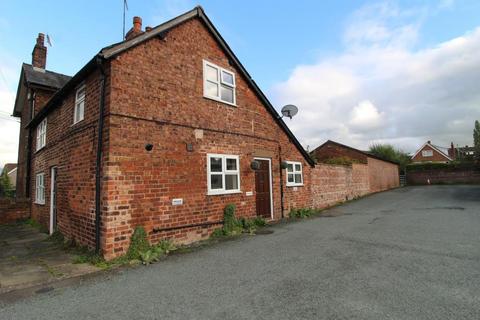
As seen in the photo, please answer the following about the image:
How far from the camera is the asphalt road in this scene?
3.65 metres

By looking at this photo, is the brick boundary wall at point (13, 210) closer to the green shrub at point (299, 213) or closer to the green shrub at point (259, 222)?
the green shrub at point (259, 222)

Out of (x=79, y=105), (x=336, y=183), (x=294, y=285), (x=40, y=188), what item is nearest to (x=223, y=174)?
(x=79, y=105)

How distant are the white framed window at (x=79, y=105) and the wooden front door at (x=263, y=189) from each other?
606 cm

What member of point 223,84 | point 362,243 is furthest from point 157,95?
point 362,243

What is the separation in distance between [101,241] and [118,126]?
263 centimetres

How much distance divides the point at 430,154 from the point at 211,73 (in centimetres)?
6405

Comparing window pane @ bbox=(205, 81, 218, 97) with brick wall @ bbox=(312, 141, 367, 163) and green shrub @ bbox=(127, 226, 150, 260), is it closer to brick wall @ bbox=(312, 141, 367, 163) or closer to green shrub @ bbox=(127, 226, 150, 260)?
green shrub @ bbox=(127, 226, 150, 260)

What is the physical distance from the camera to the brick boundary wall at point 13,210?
41.5 feet

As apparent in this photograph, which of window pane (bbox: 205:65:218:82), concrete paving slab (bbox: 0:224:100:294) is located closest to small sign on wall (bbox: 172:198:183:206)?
concrete paving slab (bbox: 0:224:100:294)

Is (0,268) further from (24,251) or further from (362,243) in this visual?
(362,243)

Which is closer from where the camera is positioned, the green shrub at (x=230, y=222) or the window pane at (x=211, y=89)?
the green shrub at (x=230, y=222)

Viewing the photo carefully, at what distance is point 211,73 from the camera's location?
9383 mm

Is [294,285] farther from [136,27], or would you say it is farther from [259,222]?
[136,27]

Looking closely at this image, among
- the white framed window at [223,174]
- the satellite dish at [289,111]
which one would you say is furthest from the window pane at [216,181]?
the satellite dish at [289,111]
